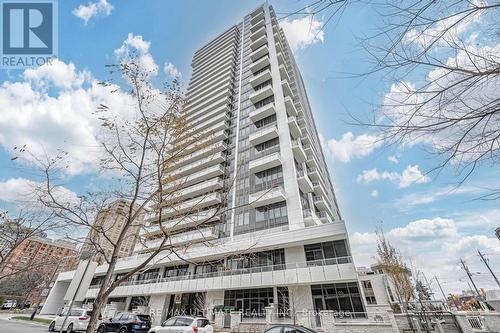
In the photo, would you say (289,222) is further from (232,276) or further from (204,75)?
(204,75)

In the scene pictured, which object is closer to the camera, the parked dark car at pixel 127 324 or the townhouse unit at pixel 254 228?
the parked dark car at pixel 127 324

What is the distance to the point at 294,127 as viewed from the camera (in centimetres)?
3131

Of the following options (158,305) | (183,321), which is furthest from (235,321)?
(158,305)

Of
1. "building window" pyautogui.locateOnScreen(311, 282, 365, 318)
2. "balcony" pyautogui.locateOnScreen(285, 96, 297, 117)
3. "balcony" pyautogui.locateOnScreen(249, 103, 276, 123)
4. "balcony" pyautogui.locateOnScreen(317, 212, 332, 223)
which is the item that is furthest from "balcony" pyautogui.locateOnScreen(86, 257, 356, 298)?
"balcony" pyautogui.locateOnScreen(285, 96, 297, 117)

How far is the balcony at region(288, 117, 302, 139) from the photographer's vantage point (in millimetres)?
30594

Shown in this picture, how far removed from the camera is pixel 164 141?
629 cm

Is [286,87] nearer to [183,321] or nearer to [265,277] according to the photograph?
[265,277]

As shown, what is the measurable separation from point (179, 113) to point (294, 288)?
18.6 m

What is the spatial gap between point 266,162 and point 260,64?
21.5 meters

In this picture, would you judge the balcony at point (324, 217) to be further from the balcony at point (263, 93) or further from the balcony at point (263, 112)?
the balcony at point (263, 93)

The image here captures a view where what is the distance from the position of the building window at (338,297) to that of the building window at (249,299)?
13.7ft

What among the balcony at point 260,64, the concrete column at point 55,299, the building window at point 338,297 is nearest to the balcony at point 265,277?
the building window at point 338,297

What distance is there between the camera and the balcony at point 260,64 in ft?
126

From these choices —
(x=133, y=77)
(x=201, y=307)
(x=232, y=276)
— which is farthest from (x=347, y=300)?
(x=133, y=77)
